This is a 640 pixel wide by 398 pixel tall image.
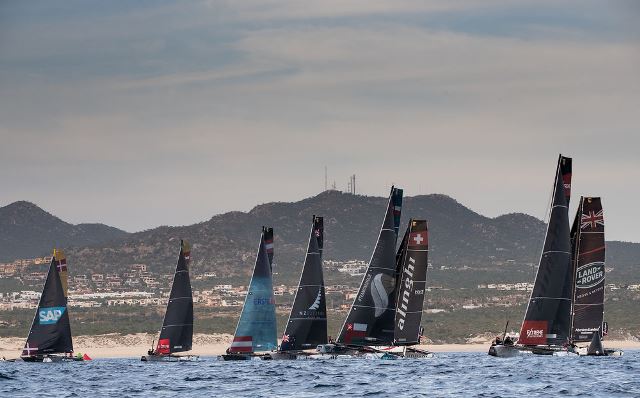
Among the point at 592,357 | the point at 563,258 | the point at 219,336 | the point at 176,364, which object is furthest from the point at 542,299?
the point at 219,336

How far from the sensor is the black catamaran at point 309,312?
102m

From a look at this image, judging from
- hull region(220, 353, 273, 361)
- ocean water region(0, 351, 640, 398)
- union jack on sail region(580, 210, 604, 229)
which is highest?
union jack on sail region(580, 210, 604, 229)

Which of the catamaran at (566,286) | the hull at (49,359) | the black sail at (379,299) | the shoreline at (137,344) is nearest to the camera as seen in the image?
the catamaran at (566,286)

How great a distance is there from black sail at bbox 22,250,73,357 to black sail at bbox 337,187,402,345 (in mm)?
26712

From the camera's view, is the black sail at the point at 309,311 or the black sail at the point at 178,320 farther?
the black sail at the point at 178,320

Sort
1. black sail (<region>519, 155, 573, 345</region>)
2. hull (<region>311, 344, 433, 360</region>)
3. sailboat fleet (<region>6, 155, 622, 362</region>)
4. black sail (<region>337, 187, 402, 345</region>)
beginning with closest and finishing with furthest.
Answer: black sail (<region>519, 155, 573, 345</region>)
sailboat fleet (<region>6, 155, 622, 362</region>)
black sail (<region>337, 187, 402, 345</region>)
hull (<region>311, 344, 433, 360</region>)

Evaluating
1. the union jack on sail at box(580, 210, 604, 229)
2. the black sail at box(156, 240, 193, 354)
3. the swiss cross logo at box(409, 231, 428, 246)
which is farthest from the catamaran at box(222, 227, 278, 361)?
the union jack on sail at box(580, 210, 604, 229)

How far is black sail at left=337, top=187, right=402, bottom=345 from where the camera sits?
3812 inches

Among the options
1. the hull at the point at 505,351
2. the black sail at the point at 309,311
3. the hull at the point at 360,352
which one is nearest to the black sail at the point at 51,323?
the black sail at the point at 309,311

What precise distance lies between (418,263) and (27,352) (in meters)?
34.0

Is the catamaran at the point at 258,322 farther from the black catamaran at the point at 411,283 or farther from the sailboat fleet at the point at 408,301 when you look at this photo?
the black catamaran at the point at 411,283

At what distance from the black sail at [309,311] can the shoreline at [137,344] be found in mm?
64925

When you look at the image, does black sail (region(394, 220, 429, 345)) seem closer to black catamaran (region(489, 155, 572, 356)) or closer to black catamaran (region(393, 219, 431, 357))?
black catamaran (region(393, 219, 431, 357))

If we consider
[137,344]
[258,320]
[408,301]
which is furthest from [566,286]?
[137,344]
